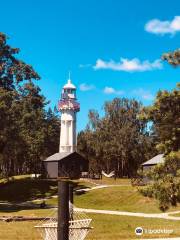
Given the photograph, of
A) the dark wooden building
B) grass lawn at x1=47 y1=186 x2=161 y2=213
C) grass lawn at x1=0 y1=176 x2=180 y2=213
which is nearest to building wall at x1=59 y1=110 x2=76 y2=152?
the dark wooden building

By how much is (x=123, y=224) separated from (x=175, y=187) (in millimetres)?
12090

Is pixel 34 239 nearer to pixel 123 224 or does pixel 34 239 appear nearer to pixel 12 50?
pixel 123 224

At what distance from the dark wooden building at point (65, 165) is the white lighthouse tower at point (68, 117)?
20.9 ft

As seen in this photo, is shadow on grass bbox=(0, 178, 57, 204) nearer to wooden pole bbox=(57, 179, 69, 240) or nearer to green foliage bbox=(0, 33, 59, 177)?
green foliage bbox=(0, 33, 59, 177)

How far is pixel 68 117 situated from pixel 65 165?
13685 millimetres

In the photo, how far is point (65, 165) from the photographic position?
254ft

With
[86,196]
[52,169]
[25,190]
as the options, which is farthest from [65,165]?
[86,196]

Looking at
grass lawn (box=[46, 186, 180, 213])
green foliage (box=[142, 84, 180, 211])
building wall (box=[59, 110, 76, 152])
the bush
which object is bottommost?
grass lawn (box=[46, 186, 180, 213])

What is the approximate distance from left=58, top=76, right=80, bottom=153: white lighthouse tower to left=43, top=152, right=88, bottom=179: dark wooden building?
6363mm

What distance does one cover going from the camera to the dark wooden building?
7675 centimetres

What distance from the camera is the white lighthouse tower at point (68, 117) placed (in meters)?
86.4

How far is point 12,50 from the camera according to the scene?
6341 centimetres

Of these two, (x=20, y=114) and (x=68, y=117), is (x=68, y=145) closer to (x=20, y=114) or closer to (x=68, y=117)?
(x=68, y=117)

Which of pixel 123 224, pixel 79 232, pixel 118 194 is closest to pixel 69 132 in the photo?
pixel 118 194
